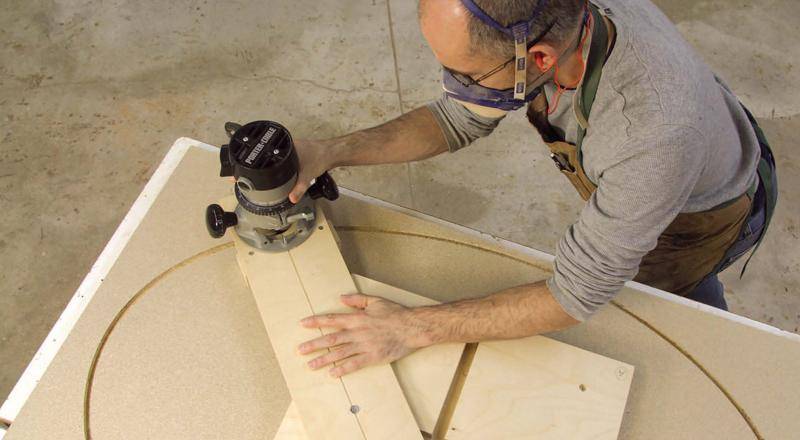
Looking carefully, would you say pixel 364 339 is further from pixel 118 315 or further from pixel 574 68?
pixel 574 68

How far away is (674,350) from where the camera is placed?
1755 millimetres

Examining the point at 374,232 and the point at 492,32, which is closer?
the point at 492,32

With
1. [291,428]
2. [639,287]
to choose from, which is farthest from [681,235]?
[291,428]

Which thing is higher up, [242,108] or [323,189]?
[323,189]

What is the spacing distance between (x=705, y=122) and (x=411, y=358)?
3.13ft

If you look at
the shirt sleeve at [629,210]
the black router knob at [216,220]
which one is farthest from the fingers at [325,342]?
the shirt sleeve at [629,210]

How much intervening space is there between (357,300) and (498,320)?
1.30 ft

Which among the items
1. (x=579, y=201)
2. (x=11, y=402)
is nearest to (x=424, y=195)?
(x=579, y=201)

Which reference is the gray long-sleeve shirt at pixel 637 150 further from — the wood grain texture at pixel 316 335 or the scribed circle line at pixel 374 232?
the wood grain texture at pixel 316 335

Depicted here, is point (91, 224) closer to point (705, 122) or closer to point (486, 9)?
point (486, 9)

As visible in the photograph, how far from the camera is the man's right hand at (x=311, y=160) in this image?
5.64 ft

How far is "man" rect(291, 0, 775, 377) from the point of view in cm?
139

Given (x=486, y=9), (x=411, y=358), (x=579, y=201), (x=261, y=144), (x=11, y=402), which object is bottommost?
(x=579, y=201)

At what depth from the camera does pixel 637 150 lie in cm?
140
